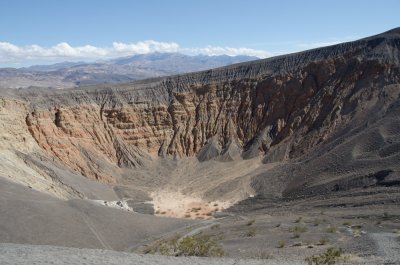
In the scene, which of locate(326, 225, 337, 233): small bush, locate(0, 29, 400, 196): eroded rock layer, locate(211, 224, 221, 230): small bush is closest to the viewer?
locate(326, 225, 337, 233): small bush

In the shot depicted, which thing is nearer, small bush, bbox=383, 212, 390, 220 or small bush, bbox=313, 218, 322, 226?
small bush, bbox=383, 212, 390, 220

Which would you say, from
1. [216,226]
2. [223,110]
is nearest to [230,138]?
[223,110]

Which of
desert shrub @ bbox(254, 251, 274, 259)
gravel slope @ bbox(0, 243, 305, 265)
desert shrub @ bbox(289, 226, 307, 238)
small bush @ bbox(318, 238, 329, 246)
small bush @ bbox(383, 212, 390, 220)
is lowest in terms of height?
desert shrub @ bbox(289, 226, 307, 238)

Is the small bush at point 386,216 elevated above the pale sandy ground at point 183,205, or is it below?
above

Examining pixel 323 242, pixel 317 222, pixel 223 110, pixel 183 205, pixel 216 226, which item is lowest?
pixel 183 205

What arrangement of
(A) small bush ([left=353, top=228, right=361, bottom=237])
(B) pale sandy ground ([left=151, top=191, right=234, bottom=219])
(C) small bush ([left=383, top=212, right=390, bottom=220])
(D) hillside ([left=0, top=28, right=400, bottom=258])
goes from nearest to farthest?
1. (A) small bush ([left=353, top=228, right=361, bottom=237])
2. (C) small bush ([left=383, top=212, right=390, bottom=220])
3. (D) hillside ([left=0, top=28, right=400, bottom=258])
4. (B) pale sandy ground ([left=151, top=191, right=234, bottom=219])

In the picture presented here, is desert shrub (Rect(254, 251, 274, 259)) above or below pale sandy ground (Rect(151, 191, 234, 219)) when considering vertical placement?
above

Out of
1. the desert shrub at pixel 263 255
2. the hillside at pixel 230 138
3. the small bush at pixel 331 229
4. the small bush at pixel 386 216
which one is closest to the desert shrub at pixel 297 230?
the small bush at pixel 331 229

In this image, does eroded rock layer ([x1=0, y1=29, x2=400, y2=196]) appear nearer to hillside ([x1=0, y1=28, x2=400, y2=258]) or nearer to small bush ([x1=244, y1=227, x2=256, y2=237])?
hillside ([x1=0, y1=28, x2=400, y2=258])

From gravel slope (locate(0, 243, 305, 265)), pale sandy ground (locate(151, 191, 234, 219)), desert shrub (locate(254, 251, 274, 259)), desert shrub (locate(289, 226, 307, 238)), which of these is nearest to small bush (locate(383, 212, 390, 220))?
desert shrub (locate(289, 226, 307, 238))

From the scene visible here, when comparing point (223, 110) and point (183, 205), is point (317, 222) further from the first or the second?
point (223, 110)

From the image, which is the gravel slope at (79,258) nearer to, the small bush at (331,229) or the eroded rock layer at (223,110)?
the small bush at (331,229)

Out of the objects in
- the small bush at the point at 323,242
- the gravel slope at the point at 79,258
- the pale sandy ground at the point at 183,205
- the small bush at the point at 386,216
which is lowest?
the pale sandy ground at the point at 183,205
